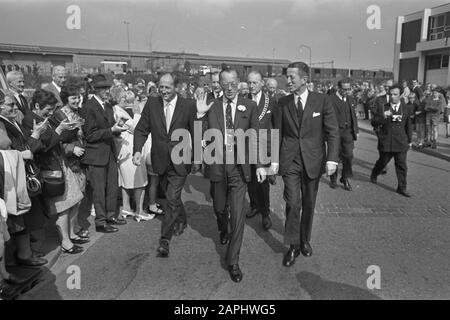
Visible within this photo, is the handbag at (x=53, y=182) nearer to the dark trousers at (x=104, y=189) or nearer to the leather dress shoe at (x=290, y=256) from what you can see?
the dark trousers at (x=104, y=189)

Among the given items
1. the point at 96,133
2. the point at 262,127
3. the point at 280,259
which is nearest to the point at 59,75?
the point at 96,133

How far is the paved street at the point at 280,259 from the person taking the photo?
3441 millimetres

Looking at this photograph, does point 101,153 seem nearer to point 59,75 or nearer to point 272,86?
point 59,75

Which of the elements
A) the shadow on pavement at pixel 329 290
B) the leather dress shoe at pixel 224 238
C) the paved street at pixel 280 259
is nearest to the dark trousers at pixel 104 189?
the paved street at pixel 280 259

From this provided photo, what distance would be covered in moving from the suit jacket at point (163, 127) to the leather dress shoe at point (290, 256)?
5.04 ft

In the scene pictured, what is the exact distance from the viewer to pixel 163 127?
14.4ft

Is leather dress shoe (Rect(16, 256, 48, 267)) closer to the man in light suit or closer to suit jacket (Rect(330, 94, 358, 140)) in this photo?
the man in light suit

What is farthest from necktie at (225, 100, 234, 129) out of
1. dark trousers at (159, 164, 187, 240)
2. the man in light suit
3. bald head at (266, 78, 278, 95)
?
bald head at (266, 78, 278, 95)

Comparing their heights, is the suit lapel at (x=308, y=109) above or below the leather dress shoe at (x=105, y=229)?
above

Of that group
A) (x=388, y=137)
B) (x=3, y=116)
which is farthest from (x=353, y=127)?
(x=3, y=116)

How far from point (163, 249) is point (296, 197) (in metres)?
1.66

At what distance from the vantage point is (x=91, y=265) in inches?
158
